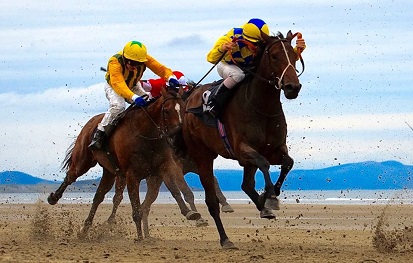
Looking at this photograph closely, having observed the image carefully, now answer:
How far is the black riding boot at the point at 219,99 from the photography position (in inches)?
547

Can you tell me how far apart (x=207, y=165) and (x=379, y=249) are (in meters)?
2.58

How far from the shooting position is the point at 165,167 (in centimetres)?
1608

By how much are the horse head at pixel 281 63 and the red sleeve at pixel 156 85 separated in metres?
3.05

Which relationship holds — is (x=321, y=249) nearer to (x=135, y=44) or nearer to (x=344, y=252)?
(x=344, y=252)

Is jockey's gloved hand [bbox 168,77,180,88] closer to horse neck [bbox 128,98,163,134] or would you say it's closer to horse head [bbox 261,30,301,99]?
horse neck [bbox 128,98,163,134]

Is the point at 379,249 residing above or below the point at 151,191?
above

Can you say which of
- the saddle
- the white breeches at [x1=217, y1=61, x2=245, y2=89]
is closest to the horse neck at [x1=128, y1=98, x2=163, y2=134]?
the saddle

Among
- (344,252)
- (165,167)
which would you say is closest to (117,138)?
(165,167)

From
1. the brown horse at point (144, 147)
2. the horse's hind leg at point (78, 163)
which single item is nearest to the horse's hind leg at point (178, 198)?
the brown horse at point (144, 147)

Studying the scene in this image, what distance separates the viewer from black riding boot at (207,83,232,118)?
13.9 m

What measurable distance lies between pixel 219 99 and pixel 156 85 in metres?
2.99

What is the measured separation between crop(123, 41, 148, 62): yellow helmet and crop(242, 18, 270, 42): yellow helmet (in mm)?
2555

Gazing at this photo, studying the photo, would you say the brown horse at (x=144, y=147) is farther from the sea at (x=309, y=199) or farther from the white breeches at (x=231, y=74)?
the sea at (x=309, y=199)

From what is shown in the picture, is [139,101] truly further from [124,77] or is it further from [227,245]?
[227,245]
